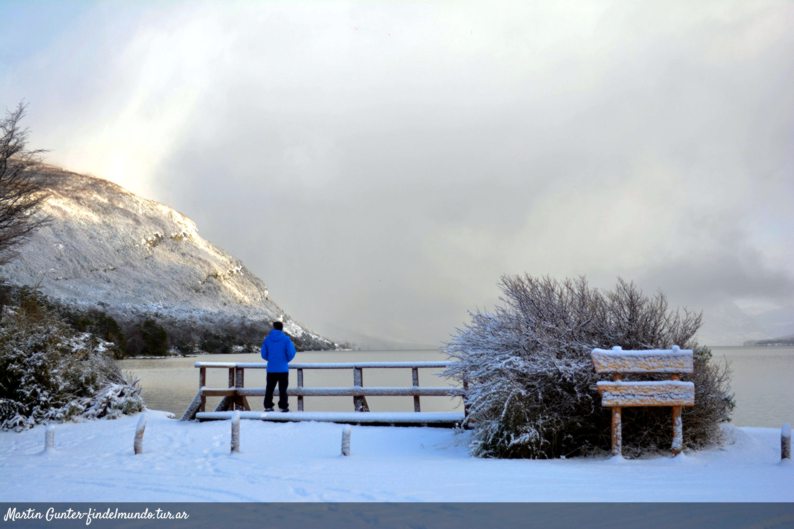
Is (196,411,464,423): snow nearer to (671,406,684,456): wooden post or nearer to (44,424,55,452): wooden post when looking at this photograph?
(44,424,55,452): wooden post

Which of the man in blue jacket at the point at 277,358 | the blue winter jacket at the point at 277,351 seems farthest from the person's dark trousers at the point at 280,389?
the blue winter jacket at the point at 277,351

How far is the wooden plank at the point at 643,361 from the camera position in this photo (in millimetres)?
10648

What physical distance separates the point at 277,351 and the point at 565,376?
24.1 ft

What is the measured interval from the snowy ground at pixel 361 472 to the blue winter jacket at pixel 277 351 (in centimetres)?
181

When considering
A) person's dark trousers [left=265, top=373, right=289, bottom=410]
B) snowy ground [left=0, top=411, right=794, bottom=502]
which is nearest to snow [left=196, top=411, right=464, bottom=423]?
snowy ground [left=0, top=411, right=794, bottom=502]

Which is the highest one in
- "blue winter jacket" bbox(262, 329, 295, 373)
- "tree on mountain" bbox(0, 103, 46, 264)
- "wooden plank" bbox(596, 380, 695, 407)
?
"tree on mountain" bbox(0, 103, 46, 264)

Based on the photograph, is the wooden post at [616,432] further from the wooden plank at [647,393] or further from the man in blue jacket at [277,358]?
the man in blue jacket at [277,358]

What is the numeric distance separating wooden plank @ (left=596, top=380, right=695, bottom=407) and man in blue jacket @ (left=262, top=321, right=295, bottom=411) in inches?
312

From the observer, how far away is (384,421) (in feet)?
49.8

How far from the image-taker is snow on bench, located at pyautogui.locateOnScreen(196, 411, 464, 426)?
1469 centimetres

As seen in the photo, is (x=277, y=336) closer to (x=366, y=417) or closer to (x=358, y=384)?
(x=358, y=384)

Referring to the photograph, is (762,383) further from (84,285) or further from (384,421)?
(84,285)

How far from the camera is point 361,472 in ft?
34.2

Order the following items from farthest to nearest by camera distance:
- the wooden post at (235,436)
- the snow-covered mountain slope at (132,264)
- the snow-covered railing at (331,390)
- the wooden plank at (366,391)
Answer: the snow-covered mountain slope at (132,264) < the snow-covered railing at (331,390) < the wooden plank at (366,391) < the wooden post at (235,436)
